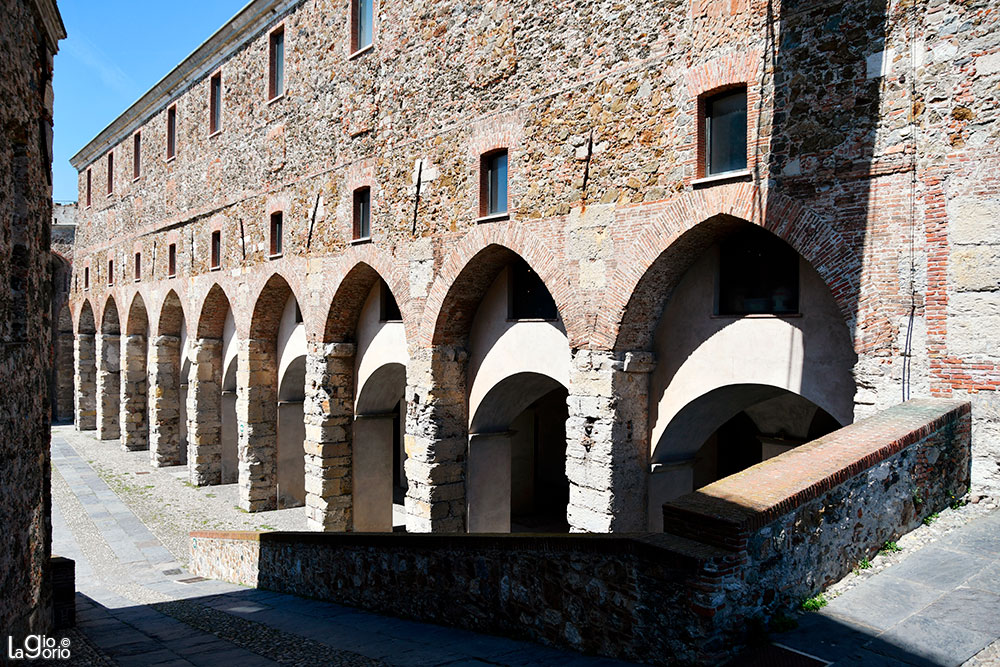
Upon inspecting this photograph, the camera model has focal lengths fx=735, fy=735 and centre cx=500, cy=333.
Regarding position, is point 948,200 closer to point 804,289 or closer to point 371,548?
point 804,289

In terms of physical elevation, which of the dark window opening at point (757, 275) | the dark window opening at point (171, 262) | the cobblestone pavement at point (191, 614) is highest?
the dark window opening at point (171, 262)

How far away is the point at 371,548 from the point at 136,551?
8.18 meters

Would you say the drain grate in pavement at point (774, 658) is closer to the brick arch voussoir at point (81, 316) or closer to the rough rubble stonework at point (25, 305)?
the rough rubble stonework at point (25, 305)

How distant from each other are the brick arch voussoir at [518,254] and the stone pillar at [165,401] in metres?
13.5

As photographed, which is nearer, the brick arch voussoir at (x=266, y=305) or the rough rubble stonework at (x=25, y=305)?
the rough rubble stonework at (x=25, y=305)

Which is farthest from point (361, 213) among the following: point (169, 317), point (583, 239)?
point (169, 317)

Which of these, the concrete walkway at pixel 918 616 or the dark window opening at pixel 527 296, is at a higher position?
the dark window opening at pixel 527 296

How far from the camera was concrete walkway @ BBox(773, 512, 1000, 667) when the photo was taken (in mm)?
3559

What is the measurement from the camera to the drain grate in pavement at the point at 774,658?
3502 mm

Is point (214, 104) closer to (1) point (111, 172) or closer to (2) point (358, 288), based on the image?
(2) point (358, 288)

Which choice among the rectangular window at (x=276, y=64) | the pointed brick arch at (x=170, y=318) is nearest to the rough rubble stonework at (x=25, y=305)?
the rectangular window at (x=276, y=64)

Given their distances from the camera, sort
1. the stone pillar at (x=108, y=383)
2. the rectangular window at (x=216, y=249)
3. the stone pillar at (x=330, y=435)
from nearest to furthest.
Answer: the stone pillar at (x=330, y=435) → the rectangular window at (x=216, y=249) → the stone pillar at (x=108, y=383)

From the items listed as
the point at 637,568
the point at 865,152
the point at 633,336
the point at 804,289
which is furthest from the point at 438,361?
the point at 637,568

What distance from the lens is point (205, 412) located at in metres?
18.5
